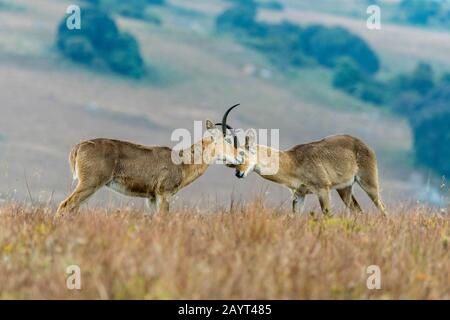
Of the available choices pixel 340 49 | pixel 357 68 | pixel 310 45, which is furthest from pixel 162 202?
pixel 310 45

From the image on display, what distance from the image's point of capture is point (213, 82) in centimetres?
14550

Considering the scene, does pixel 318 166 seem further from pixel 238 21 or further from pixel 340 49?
pixel 238 21

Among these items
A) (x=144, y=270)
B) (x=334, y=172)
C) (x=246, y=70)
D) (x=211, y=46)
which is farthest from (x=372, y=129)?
(x=144, y=270)

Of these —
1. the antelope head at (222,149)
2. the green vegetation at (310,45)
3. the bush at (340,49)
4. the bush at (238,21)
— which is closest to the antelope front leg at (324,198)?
the antelope head at (222,149)

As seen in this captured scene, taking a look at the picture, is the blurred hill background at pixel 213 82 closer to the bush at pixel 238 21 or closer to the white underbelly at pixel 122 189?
the bush at pixel 238 21

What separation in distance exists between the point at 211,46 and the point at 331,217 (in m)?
153

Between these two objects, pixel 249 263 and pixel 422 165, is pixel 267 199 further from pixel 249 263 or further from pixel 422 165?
pixel 422 165

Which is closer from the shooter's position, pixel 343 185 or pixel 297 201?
pixel 297 201

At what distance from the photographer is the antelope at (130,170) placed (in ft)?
51.7

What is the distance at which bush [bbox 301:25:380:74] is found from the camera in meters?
170

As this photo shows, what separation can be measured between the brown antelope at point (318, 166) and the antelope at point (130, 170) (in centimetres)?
53

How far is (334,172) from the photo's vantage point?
17.3m

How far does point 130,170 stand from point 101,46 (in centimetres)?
13400

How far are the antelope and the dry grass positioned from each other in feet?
10.6
